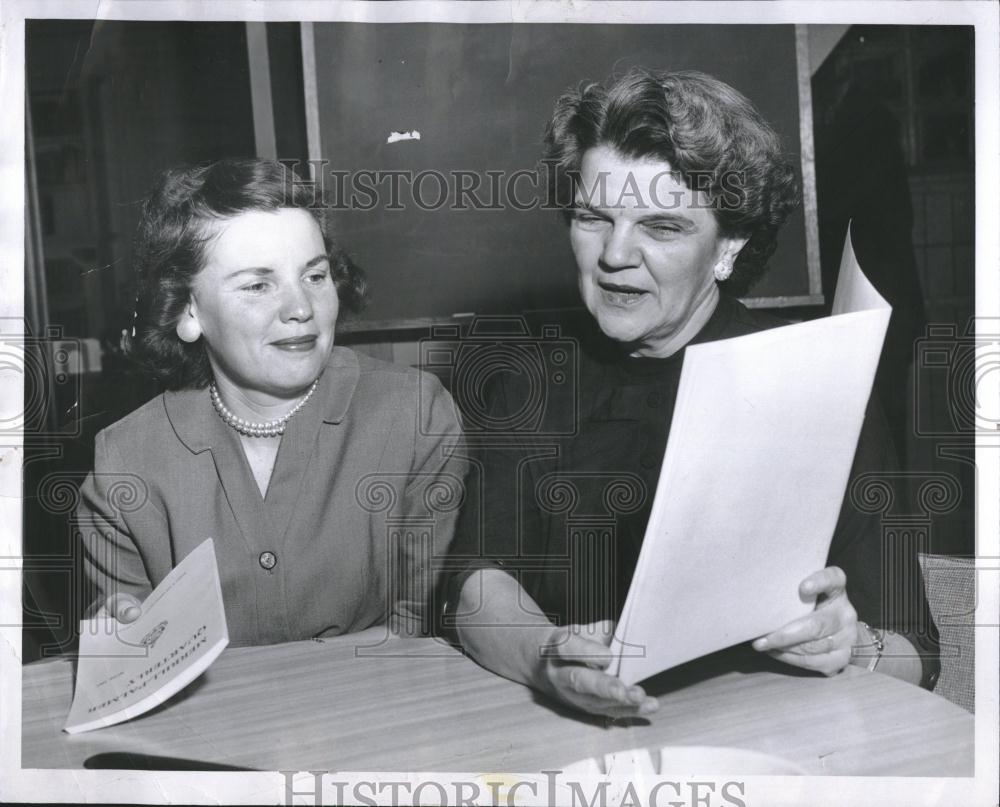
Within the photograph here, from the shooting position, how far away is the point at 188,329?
985 mm

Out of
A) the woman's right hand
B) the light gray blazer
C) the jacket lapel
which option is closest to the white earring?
the light gray blazer

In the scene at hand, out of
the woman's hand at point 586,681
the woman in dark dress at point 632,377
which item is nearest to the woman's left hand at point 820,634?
the woman in dark dress at point 632,377

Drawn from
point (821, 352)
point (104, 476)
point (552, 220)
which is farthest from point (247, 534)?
point (821, 352)

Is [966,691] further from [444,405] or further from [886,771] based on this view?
[444,405]

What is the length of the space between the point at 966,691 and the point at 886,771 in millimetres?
179

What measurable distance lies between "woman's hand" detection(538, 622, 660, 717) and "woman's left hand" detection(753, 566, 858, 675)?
146 millimetres

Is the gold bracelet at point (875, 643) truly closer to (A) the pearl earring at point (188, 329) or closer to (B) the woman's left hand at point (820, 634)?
(B) the woman's left hand at point (820, 634)

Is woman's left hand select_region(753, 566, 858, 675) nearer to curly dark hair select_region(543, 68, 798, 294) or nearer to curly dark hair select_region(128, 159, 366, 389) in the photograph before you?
curly dark hair select_region(543, 68, 798, 294)

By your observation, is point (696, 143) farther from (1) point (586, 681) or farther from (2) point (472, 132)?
(1) point (586, 681)

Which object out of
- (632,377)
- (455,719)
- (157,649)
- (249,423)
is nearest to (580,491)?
(632,377)

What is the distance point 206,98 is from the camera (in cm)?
101

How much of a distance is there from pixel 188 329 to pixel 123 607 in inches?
12.9

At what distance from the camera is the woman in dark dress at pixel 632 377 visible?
946 mm

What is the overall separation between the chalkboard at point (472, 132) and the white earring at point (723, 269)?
4 centimetres
